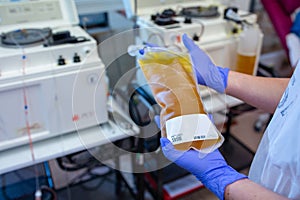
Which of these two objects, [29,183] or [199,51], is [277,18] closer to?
[199,51]

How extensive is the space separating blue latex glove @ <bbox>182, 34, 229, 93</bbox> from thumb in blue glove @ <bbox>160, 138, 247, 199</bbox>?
314mm

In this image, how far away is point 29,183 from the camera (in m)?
1.60

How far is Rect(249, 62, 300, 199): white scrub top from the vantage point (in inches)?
27.8

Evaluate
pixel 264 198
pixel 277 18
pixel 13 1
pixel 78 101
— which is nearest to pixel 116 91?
pixel 78 101

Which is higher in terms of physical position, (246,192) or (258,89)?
(258,89)

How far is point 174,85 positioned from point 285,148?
1.16ft

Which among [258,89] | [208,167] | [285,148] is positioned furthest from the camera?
[258,89]

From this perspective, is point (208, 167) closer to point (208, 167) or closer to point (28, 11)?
point (208, 167)

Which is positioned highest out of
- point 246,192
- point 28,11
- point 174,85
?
point 28,11

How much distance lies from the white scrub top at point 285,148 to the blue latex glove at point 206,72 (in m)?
0.28

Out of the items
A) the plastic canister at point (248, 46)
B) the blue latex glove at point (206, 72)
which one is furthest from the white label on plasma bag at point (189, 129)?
the plastic canister at point (248, 46)

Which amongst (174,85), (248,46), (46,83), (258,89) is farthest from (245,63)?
(46,83)

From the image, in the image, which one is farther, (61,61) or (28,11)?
(28,11)

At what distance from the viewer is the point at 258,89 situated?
106 centimetres
